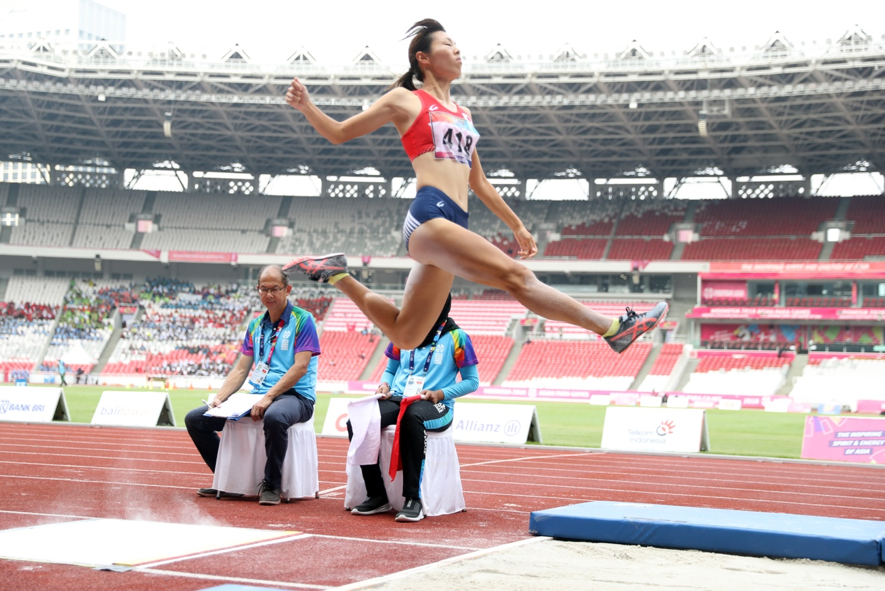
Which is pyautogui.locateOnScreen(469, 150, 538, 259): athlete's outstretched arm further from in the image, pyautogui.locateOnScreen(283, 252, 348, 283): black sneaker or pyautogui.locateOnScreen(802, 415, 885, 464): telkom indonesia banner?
pyautogui.locateOnScreen(802, 415, 885, 464): telkom indonesia banner

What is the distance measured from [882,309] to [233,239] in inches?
1170

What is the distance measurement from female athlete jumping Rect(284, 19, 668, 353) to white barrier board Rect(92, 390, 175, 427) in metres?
11.8

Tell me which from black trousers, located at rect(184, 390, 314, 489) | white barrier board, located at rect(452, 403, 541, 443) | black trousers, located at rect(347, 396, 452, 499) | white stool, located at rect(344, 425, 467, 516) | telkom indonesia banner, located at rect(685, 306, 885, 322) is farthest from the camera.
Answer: telkom indonesia banner, located at rect(685, 306, 885, 322)

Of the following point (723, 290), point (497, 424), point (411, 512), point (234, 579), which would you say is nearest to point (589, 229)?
point (723, 290)

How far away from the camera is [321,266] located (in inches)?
209

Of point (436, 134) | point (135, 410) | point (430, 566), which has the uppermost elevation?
point (436, 134)

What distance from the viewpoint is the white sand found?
3.78 m

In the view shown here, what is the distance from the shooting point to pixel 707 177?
44062mm

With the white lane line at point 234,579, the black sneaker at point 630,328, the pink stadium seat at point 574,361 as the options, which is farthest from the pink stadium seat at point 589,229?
the white lane line at point 234,579

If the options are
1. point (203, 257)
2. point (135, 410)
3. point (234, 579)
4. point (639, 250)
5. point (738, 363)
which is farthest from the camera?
point (203, 257)

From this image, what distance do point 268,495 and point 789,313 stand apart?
34.8 meters

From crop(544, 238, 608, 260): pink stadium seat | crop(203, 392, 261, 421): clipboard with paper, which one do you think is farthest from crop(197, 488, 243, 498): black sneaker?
crop(544, 238, 608, 260): pink stadium seat

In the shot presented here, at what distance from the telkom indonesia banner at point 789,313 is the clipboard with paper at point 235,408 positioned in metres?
33.8

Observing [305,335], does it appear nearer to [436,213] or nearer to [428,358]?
[428,358]
